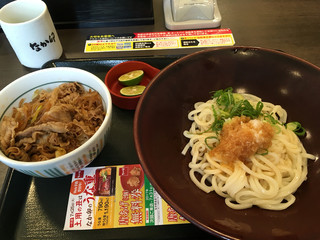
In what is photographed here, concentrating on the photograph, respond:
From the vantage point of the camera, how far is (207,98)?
5.13 feet

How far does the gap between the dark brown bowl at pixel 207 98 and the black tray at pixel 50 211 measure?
22 cm

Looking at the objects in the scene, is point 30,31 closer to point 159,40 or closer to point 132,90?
point 132,90

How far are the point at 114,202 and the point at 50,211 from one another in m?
0.32

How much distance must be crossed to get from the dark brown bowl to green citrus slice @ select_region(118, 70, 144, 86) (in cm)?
37

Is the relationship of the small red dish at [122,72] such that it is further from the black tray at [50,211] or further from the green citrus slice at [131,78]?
the black tray at [50,211]

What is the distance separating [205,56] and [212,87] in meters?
0.21

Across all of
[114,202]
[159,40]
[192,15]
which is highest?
[192,15]

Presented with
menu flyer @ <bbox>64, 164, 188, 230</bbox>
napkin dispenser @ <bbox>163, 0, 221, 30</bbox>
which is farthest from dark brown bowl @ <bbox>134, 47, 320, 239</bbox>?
napkin dispenser @ <bbox>163, 0, 221, 30</bbox>

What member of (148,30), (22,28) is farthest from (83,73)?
(148,30)

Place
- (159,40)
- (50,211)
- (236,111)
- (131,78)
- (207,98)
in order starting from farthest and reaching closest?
1. (159,40)
2. (131,78)
3. (207,98)
4. (236,111)
5. (50,211)

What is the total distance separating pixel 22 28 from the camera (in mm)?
1647

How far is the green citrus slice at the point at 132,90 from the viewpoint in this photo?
1.57m

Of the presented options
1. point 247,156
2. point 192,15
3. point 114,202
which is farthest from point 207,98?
point 192,15

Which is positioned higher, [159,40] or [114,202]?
[159,40]
